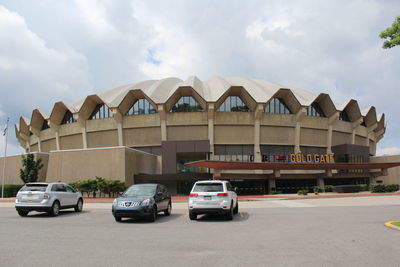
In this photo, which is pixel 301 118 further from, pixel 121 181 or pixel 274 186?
pixel 121 181

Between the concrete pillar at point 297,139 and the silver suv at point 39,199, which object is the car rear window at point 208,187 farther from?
the concrete pillar at point 297,139

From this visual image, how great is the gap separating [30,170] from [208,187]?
30450 millimetres

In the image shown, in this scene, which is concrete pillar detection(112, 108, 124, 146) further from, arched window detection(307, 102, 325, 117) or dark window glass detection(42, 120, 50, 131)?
arched window detection(307, 102, 325, 117)

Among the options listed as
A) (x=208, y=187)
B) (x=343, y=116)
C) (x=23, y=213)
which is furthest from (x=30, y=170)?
(x=343, y=116)

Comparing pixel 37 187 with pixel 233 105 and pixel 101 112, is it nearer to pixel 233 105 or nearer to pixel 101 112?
pixel 233 105

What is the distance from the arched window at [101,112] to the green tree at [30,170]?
13.2 m

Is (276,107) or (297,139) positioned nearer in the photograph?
(297,139)

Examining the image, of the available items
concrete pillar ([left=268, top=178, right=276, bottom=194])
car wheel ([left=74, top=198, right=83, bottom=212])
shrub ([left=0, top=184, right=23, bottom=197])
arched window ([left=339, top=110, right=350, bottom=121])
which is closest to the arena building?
concrete pillar ([left=268, top=178, right=276, bottom=194])

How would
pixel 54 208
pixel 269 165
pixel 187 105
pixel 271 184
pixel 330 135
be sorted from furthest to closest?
pixel 330 135, pixel 187 105, pixel 271 184, pixel 269 165, pixel 54 208

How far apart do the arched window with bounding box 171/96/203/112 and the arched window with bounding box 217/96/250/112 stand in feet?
10.6

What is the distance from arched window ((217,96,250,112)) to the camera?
4712 cm

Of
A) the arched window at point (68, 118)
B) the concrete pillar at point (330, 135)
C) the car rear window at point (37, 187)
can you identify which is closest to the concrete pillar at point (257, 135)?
the concrete pillar at point (330, 135)

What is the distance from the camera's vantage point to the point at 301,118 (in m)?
47.8

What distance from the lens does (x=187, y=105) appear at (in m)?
47.1
